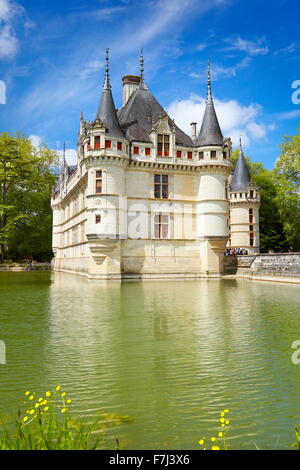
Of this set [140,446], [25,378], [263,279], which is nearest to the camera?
[140,446]

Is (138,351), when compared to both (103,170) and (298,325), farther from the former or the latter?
(103,170)

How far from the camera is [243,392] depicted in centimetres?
507

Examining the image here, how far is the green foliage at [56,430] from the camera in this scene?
10.0 ft

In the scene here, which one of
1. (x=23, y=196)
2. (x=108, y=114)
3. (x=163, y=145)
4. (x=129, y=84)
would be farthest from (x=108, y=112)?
(x=23, y=196)

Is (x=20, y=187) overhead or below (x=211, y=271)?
overhead

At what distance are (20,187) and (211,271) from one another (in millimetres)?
27684

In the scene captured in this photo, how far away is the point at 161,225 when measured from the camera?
27.2 meters

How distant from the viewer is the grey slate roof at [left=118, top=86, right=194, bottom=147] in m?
27.2

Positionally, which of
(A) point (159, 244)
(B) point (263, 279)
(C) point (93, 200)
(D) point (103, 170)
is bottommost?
(B) point (263, 279)

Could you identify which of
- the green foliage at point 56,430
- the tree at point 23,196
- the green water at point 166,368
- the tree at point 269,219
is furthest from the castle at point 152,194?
the green foliage at point 56,430

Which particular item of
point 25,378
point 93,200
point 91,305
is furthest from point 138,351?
point 93,200

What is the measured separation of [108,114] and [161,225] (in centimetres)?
788

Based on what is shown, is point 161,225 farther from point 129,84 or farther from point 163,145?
point 129,84
